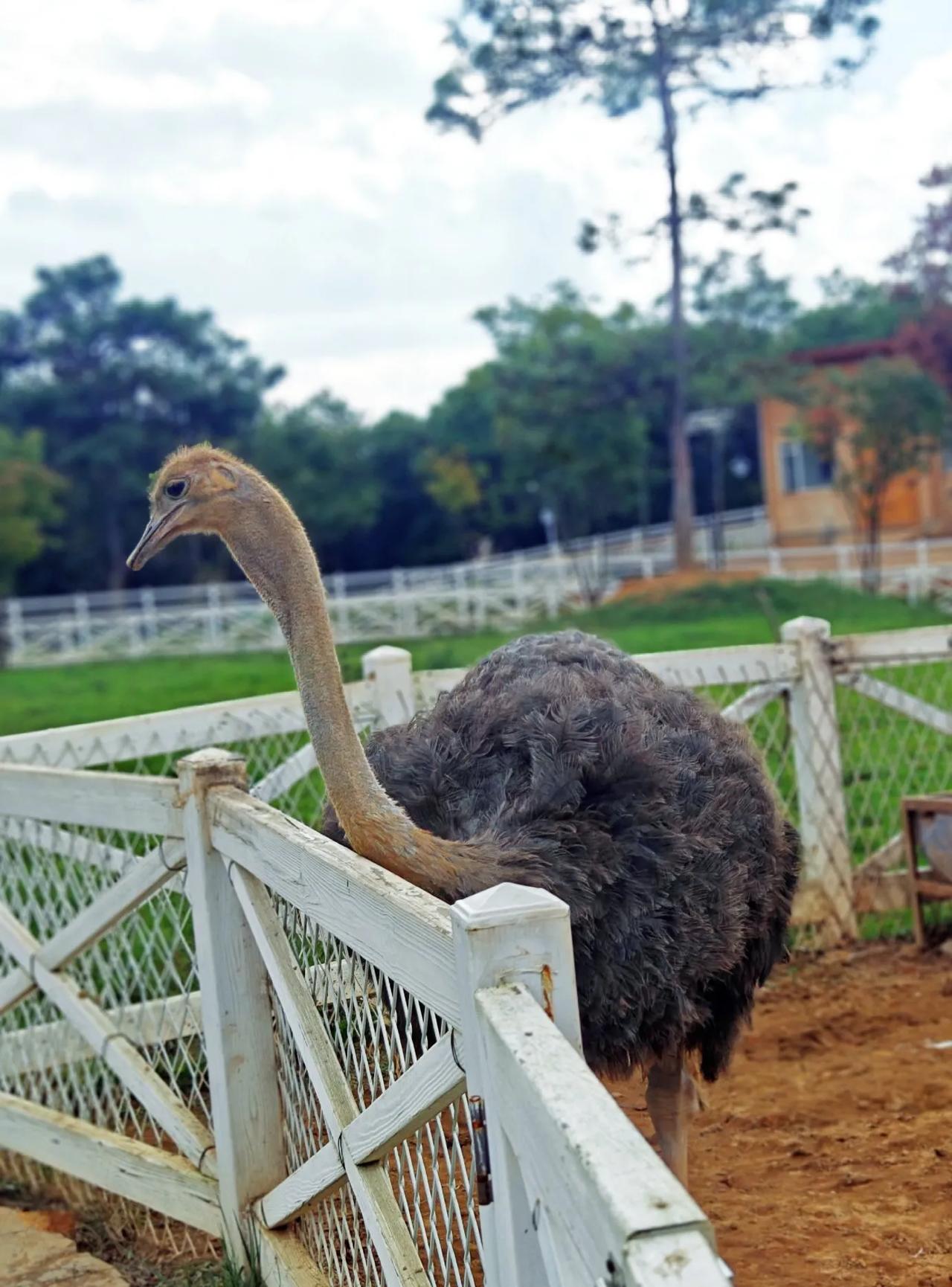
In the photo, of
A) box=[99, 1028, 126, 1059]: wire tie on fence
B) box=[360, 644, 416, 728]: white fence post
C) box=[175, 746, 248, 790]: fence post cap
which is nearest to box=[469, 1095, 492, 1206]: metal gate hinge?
box=[175, 746, 248, 790]: fence post cap

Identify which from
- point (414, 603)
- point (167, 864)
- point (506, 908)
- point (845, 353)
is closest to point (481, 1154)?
point (506, 908)

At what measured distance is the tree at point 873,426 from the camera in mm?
21609

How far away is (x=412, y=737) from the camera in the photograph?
141 inches

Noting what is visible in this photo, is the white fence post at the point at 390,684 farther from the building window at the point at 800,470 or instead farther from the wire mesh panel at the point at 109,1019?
the building window at the point at 800,470

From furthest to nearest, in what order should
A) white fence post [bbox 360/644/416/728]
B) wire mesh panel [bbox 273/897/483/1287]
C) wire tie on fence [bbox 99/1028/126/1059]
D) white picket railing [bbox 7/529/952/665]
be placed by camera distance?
white picket railing [bbox 7/529/952/665]
white fence post [bbox 360/644/416/728]
wire tie on fence [bbox 99/1028/126/1059]
wire mesh panel [bbox 273/897/483/1287]

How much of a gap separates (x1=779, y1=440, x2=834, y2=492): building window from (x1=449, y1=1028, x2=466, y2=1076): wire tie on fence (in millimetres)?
26978

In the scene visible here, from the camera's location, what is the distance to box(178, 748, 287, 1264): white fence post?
3154mm

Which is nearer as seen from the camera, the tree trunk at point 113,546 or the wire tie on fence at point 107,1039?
the wire tie on fence at point 107,1039

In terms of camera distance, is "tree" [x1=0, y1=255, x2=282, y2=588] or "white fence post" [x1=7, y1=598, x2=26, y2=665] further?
"tree" [x1=0, y1=255, x2=282, y2=588]

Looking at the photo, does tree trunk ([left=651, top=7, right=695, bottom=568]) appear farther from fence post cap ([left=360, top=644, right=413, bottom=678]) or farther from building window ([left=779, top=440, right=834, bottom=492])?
fence post cap ([left=360, top=644, right=413, bottom=678])

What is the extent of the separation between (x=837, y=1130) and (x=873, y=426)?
18.7m

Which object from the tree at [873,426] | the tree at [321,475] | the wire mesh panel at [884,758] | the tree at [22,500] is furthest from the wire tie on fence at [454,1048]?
the tree at [321,475]

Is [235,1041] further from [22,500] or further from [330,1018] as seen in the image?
[22,500]

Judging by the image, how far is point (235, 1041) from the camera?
315 cm
